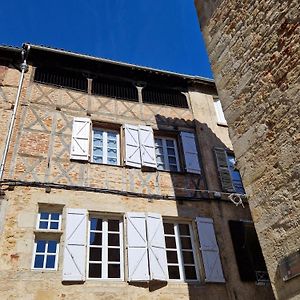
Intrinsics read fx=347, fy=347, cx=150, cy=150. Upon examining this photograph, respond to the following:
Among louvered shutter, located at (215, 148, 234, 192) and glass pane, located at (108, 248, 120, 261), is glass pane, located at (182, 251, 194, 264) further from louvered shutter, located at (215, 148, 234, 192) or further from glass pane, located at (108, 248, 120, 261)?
louvered shutter, located at (215, 148, 234, 192)

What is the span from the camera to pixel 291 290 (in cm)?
317

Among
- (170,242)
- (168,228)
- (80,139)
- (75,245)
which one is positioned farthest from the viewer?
(80,139)

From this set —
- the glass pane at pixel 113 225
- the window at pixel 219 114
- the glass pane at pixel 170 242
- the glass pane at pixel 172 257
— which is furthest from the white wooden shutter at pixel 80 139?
the window at pixel 219 114

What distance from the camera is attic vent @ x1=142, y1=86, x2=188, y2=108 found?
8.91m

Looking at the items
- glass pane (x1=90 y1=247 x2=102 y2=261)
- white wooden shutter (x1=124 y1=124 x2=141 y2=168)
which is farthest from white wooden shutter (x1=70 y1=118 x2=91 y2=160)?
glass pane (x1=90 y1=247 x2=102 y2=261)

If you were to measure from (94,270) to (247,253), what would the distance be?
9.80 feet

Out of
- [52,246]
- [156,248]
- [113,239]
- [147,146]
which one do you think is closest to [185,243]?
[156,248]

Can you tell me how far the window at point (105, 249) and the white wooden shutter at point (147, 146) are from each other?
1506 millimetres

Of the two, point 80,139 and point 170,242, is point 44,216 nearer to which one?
point 80,139

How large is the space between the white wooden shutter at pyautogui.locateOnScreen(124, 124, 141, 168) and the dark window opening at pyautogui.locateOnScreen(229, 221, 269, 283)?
233 cm

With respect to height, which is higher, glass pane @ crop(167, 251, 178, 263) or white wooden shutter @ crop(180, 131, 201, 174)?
white wooden shutter @ crop(180, 131, 201, 174)

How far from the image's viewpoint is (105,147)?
754cm

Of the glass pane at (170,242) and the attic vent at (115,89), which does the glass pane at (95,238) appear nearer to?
the glass pane at (170,242)

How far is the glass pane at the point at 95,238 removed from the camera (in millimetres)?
6086
